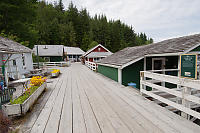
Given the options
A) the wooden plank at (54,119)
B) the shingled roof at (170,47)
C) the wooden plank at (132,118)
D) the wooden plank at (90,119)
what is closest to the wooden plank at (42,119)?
the wooden plank at (54,119)

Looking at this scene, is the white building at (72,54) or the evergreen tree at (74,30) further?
the evergreen tree at (74,30)

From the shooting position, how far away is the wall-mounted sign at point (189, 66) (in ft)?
9.34

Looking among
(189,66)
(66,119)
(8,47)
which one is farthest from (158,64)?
(8,47)

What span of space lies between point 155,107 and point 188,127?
1061 mm

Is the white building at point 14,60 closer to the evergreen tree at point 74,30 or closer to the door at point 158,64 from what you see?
the door at point 158,64

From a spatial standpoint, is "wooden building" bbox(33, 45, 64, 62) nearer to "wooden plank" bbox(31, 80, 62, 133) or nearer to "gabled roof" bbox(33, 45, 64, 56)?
"gabled roof" bbox(33, 45, 64, 56)

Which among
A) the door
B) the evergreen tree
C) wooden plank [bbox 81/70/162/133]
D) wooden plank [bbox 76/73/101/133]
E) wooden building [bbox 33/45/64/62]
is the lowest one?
wooden plank [bbox 76/73/101/133]

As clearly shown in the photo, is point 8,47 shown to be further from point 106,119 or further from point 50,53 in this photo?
point 50,53

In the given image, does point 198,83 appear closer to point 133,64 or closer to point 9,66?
point 133,64

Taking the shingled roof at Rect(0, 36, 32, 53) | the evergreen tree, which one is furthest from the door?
the evergreen tree

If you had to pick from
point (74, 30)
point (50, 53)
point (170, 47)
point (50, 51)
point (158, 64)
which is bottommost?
point (158, 64)

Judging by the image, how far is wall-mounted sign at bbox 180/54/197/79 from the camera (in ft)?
9.34

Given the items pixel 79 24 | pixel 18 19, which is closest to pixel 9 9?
pixel 18 19

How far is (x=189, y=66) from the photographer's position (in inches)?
118
